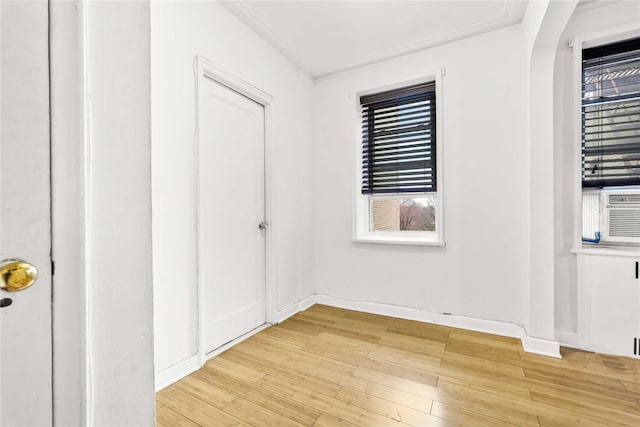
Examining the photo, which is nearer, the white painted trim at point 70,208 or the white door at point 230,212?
the white painted trim at point 70,208

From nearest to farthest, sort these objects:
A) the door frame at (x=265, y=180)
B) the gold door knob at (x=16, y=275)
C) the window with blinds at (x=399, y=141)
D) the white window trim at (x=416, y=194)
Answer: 1. the gold door knob at (x=16, y=275)
2. the door frame at (x=265, y=180)
3. the white window trim at (x=416, y=194)
4. the window with blinds at (x=399, y=141)

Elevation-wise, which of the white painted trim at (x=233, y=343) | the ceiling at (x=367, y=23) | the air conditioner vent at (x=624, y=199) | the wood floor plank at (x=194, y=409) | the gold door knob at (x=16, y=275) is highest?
the ceiling at (x=367, y=23)

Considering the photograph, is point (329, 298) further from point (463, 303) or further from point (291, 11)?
point (291, 11)

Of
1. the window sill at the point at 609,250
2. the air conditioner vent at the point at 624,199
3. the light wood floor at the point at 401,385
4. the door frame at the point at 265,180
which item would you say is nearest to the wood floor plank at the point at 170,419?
the light wood floor at the point at 401,385

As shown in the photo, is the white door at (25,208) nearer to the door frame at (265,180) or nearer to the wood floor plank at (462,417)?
the door frame at (265,180)

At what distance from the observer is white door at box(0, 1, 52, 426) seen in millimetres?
467

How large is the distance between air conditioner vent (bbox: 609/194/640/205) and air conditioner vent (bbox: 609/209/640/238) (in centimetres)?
5

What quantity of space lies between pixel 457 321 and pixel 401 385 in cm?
111

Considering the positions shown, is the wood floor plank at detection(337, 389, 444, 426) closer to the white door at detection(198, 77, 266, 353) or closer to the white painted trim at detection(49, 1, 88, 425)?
the white door at detection(198, 77, 266, 353)

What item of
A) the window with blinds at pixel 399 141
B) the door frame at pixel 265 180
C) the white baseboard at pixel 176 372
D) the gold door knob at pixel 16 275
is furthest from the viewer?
the window with blinds at pixel 399 141

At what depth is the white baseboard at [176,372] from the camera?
1.68 metres

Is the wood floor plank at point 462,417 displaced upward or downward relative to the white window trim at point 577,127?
downward

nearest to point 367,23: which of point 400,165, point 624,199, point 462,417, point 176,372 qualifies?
point 400,165

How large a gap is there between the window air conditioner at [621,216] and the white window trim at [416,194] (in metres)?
1.11
